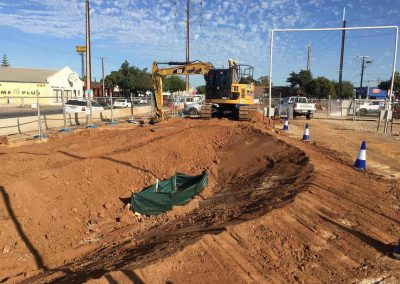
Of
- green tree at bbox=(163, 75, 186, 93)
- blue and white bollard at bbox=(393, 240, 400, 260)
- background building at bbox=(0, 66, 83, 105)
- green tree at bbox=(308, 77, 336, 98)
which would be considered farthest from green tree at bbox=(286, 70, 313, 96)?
blue and white bollard at bbox=(393, 240, 400, 260)

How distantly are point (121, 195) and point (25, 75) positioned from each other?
2375 inches

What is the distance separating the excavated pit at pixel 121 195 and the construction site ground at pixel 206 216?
0.04m

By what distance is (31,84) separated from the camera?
194 feet

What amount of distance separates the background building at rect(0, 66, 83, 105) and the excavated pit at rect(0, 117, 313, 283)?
151 feet

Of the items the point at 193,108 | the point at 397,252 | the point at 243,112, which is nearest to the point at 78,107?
the point at 243,112

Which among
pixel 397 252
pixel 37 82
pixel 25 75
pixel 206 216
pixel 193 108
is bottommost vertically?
pixel 206 216

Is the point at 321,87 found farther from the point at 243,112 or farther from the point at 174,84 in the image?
the point at 243,112

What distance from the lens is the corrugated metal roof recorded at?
59434 millimetres

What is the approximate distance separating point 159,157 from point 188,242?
7.75 metres

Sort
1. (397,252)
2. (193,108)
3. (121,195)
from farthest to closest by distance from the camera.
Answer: (193,108) → (121,195) → (397,252)

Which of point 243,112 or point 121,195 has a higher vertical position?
point 243,112

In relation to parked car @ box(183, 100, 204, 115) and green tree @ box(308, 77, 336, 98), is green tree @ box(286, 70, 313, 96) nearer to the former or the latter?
green tree @ box(308, 77, 336, 98)

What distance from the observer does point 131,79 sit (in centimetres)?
7025

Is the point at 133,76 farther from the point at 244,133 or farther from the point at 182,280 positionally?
the point at 182,280
